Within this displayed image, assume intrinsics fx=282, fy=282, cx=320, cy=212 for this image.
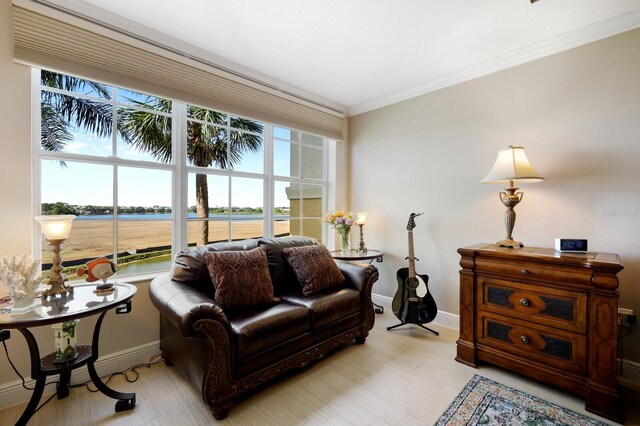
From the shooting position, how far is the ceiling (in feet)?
6.31

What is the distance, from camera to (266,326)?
1.83 metres

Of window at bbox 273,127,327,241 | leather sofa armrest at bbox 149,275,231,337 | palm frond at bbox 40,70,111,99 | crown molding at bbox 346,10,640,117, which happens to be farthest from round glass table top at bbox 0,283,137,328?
crown molding at bbox 346,10,640,117

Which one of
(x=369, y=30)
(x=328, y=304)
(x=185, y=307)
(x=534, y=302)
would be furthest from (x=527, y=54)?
(x=185, y=307)

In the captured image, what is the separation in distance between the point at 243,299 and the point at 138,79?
1.86 meters

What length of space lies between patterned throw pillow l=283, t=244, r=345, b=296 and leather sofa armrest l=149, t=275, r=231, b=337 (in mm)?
881

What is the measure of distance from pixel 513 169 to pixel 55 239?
3.09 m

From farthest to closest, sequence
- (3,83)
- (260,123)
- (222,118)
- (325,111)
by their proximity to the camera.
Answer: (325,111)
(260,123)
(222,118)
(3,83)

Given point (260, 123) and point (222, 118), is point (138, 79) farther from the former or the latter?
point (260, 123)

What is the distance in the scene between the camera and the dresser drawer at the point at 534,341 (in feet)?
5.89

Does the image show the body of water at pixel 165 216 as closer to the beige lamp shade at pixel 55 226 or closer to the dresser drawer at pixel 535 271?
the beige lamp shade at pixel 55 226

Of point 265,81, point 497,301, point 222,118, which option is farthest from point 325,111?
point 497,301

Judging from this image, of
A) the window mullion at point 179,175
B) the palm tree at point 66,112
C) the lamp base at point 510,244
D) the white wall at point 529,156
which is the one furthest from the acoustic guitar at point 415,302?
the palm tree at point 66,112

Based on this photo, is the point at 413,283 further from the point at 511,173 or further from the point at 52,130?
the point at 52,130

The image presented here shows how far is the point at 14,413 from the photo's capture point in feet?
5.52
